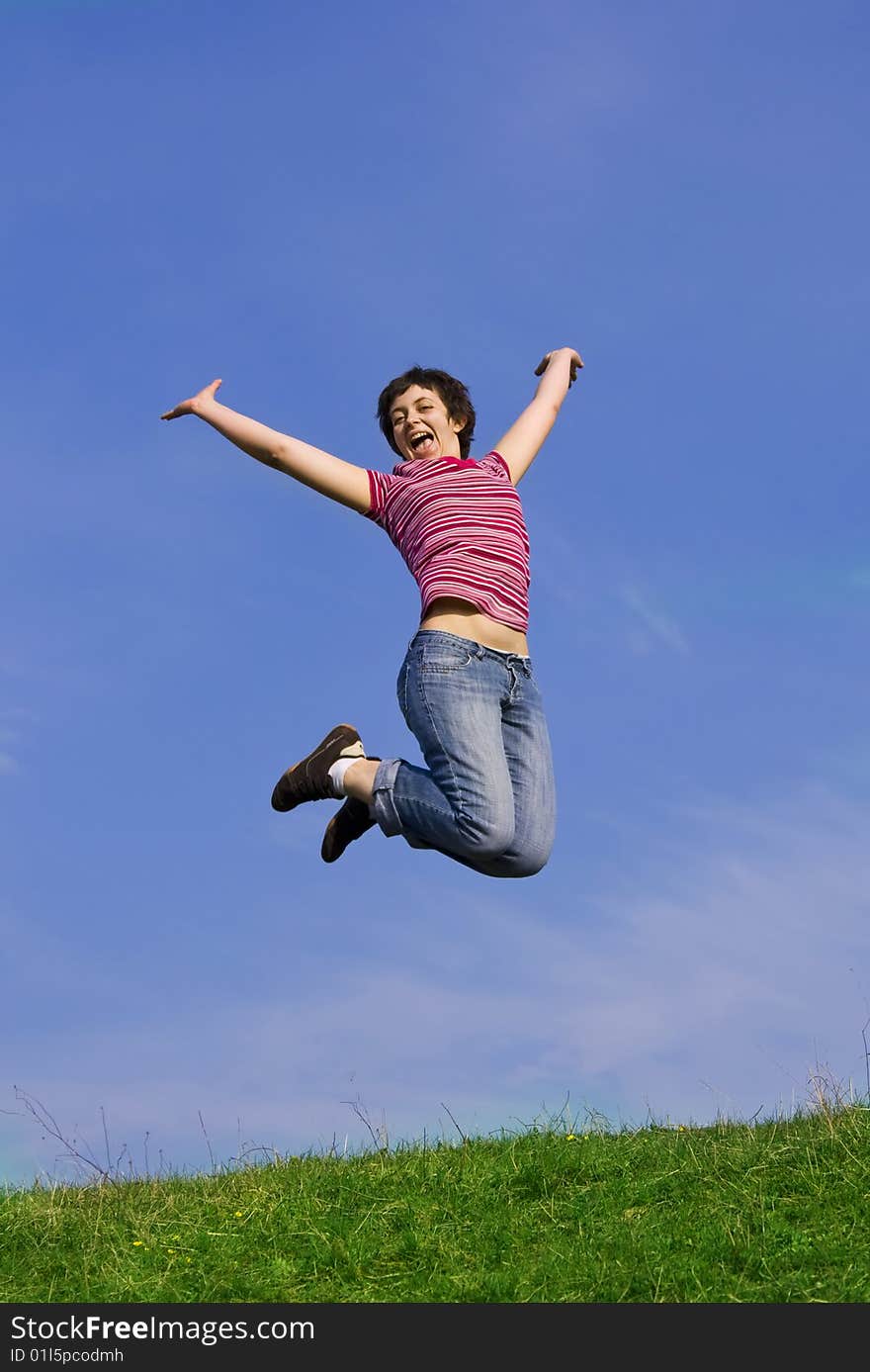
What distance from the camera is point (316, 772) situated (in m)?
7.33

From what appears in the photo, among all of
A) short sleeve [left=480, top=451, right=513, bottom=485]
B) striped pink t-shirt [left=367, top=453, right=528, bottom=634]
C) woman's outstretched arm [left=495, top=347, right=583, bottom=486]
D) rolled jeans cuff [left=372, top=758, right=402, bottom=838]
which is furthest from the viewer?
woman's outstretched arm [left=495, top=347, right=583, bottom=486]

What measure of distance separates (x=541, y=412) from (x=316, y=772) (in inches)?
111

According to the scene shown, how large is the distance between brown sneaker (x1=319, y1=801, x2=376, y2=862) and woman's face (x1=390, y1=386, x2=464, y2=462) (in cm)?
192

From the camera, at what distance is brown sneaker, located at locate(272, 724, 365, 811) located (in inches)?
289

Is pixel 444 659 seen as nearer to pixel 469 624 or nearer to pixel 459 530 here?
pixel 469 624

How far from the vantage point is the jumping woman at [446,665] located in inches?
263

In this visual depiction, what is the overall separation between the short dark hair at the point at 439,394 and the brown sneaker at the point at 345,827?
85.3 inches

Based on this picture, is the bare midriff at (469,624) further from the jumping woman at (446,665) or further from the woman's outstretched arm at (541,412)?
the woman's outstretched arm at (541,412)

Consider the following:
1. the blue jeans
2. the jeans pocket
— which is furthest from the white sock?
the jeans pocket

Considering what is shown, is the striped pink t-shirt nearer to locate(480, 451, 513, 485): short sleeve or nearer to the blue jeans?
locate(480, 451, 513, 485): short sleeve

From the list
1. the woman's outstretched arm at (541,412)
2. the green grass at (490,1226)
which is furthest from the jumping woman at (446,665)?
the green grass at (490,1226)

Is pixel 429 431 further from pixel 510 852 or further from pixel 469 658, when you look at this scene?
pixel 510 852

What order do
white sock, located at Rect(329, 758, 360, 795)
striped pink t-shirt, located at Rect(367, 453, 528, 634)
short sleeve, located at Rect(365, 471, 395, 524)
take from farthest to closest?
1. short sleeve, located at Rect(365, 471, 395, 524)
2. white sock, located at Rect(329, 758, 360, 795)
3. striped pink t-shirt, located at Rect(367, 453, 528, 634)

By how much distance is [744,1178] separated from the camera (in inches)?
345
